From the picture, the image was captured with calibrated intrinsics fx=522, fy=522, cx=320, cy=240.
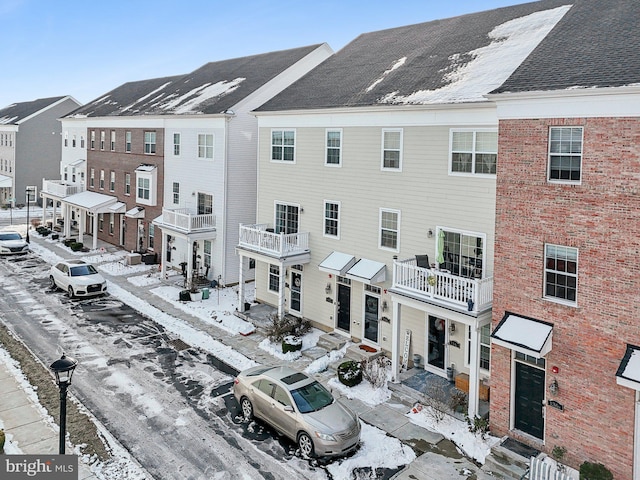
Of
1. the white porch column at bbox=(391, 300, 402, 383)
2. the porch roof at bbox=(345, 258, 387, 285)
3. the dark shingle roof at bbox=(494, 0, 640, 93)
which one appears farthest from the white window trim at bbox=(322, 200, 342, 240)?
the dark shingle roof at bbox=(494, 0, 640, 93)

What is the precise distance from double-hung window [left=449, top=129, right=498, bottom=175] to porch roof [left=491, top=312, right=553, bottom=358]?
15.8 ft

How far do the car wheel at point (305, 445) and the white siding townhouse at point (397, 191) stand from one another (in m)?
4.95

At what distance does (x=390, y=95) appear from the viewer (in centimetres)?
1903

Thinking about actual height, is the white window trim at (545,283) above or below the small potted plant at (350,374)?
above

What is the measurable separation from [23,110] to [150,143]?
38.3 m

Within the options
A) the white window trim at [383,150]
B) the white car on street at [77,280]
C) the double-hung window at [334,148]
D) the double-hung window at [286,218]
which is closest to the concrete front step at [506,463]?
the white window trim at [383,150]

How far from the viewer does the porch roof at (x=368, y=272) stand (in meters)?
18.8

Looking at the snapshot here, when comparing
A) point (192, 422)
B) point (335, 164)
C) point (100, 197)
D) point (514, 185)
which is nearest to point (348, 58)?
point (335, 164)

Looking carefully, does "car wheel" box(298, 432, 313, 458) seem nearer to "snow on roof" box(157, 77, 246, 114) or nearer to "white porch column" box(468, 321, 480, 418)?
"white porch column" box(468, 321, 480, 418)

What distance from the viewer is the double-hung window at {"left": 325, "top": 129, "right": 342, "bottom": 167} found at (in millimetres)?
20734

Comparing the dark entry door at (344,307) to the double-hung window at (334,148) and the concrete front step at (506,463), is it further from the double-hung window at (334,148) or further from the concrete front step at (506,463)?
the concrete front step at (506,463)

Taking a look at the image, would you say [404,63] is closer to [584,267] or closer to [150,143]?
[584,267]

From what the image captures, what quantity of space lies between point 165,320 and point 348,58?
14985 millimetres

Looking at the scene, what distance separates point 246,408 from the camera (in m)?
14.6
